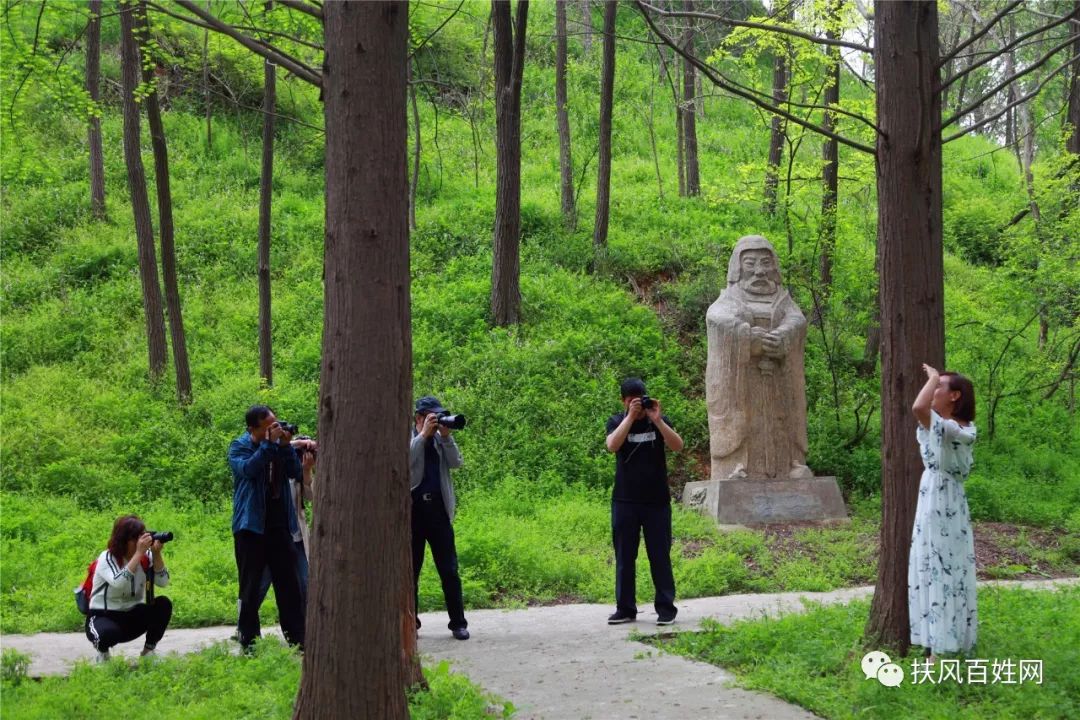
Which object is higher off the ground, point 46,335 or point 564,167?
point 564,167

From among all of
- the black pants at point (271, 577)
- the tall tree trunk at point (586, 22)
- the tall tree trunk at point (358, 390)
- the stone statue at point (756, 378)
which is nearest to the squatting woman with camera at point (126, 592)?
the black pants at point (271, 577)

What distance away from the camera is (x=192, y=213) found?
20.5 m

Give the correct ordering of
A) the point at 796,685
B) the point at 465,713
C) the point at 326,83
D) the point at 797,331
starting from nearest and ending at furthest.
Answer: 1. the point at 326,83
2. the point at 465,713
3. the point at 796,685
4. the point at 797,331

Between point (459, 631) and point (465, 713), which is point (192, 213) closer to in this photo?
point (459, 631)

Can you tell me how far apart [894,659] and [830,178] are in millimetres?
11612

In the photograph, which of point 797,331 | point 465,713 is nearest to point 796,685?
point 465,713

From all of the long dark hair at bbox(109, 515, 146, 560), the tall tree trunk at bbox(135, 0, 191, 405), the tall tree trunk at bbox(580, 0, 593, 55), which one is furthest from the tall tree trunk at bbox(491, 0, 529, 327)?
the tall tree trunk at bbox(580, 0, 593, 55)

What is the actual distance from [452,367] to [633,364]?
110 inches

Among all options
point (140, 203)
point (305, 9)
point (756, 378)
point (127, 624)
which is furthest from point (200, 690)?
point (140, 203)

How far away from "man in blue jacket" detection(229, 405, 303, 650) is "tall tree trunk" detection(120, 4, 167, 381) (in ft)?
29.0

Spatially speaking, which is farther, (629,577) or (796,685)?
(629,577)

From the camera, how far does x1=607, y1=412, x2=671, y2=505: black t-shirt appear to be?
7547 millimetres

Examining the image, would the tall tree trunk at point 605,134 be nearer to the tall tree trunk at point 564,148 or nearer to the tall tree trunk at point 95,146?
the tall tree trunk at point 564,148

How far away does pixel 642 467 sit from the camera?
757 cm
